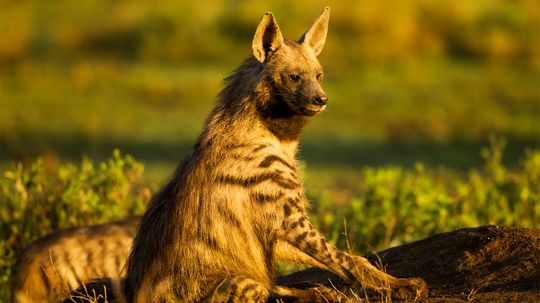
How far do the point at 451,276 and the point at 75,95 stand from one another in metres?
15.8

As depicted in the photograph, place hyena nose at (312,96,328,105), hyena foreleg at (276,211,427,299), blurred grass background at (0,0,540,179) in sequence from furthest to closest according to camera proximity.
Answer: blurred grass background at (0,0,540,179) → hyena nose at (312,96,328,105) → hyena foreleg at (276,211,427,299)

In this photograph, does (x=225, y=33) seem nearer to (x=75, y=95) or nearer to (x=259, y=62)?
(x=75, y=95)

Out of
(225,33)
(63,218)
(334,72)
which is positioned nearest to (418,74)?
(334,72)

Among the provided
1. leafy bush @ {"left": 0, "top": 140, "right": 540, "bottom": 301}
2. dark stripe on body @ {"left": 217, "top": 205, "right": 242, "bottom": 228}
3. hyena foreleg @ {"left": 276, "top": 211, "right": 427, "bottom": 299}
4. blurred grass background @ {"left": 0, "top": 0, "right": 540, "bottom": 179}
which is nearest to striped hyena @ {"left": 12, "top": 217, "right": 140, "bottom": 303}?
leafy bush @ {"left": 0, "top": 140, "right": 540, "bottom": 301}

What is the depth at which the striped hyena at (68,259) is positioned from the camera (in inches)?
325

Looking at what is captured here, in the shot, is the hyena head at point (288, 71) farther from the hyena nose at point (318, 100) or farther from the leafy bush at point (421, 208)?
the leafy bush at point (421, 208)

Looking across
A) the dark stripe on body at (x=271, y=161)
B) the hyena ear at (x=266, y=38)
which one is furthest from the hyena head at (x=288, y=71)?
the dark stripe on body at (x=271, y=161)

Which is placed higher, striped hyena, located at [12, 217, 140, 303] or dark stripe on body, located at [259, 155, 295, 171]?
dark stripe on body, located at [259, 155, 295, 171]

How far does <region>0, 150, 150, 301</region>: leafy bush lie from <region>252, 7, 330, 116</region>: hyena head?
288 centimetres

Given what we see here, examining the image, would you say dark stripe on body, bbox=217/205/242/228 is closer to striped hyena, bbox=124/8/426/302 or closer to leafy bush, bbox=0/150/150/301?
striped hyena, bbox=124/8/426/302

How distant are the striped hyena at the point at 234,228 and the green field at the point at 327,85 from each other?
13.2ft

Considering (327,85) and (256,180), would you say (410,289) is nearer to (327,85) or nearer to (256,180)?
(256,180)

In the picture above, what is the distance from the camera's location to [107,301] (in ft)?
21.4

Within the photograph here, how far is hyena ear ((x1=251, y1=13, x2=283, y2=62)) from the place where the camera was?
686 cm
